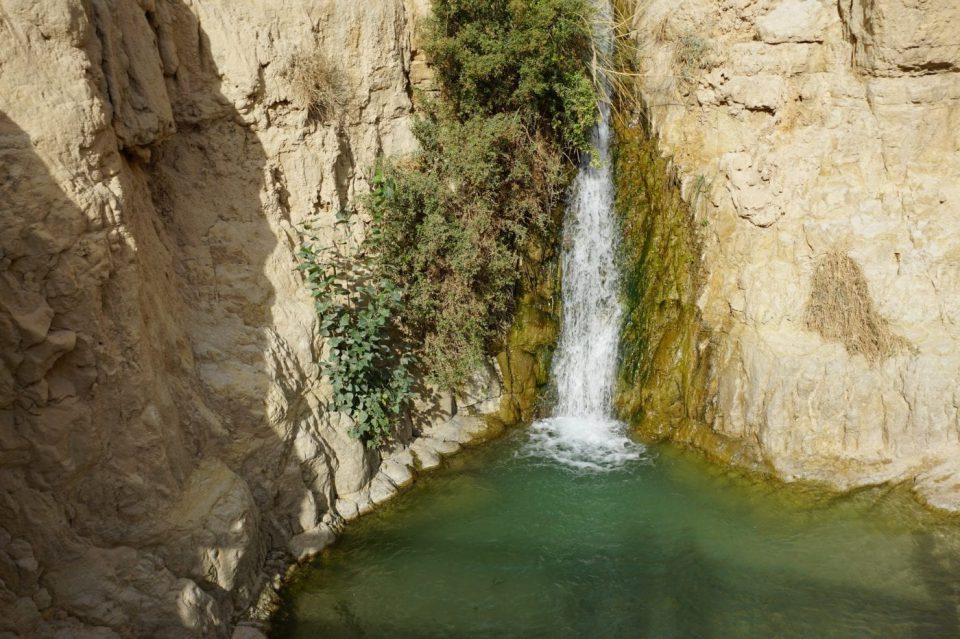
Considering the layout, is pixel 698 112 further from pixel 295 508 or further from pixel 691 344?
pixel 295 508

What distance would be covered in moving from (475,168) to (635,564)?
6.60m

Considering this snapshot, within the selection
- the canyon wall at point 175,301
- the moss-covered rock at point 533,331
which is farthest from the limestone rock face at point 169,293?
the moss-covered rock at point 533,331

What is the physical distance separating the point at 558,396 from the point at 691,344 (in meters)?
2.63

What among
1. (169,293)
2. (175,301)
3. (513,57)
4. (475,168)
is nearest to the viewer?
(169,293)

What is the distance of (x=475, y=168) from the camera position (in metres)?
11.1

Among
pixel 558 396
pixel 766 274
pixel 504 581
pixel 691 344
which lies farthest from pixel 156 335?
pixel 766 274

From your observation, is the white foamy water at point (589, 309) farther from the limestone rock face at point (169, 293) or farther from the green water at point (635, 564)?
the limestone rock face at point (169, 293)

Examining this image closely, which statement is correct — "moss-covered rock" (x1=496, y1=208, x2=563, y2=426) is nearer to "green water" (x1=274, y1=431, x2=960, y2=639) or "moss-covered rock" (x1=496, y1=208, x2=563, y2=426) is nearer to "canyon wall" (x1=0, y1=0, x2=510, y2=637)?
"canyon wall" (x1=0, y1=0, x2=510, y2=637)

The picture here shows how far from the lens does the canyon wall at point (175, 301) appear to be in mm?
6543

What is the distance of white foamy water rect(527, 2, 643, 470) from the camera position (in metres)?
12.3

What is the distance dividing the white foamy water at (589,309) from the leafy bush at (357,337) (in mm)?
2928

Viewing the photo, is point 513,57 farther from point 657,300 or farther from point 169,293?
point 169,293

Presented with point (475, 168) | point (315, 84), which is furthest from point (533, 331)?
point (315, 84)

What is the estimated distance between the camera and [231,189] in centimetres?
996
